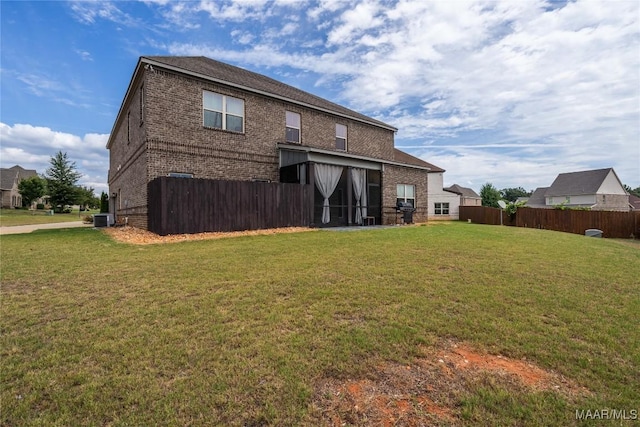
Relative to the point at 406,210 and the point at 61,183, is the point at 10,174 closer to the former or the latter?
the point at 61,183

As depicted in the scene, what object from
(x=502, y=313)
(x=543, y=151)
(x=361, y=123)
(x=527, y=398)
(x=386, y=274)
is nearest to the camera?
(x=527, y=398)

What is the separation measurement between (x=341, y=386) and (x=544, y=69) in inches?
673

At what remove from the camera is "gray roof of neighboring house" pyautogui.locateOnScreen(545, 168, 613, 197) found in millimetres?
40094

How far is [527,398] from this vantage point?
2.10 meters

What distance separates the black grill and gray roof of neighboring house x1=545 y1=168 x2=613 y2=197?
37.8 metres

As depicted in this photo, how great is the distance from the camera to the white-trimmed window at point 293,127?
15547mm

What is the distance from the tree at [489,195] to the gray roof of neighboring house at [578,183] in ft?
24.6

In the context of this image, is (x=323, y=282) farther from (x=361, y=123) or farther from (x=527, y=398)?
(x=361, y=123)

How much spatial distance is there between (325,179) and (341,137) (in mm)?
5183

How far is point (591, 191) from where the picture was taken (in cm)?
4019

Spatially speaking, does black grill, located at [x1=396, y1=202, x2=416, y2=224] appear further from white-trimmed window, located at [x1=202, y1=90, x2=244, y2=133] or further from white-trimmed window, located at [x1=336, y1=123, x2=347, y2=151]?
white-trimmed window, located at [x1=202, y1=90, x2=244, y2=133]

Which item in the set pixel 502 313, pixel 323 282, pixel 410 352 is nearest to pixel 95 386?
pixel 410 352

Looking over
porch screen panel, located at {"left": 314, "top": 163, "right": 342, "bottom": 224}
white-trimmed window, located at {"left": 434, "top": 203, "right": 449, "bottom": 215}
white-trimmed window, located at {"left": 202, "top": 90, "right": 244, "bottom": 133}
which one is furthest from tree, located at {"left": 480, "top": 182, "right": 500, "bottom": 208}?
white-trimmed window, located at {"left": 202, "top": 90, "right": 244, "bottom": 133}

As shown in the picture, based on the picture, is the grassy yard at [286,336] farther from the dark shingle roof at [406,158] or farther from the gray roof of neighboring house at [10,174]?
the gray roof of neighboring house at [10,174]
